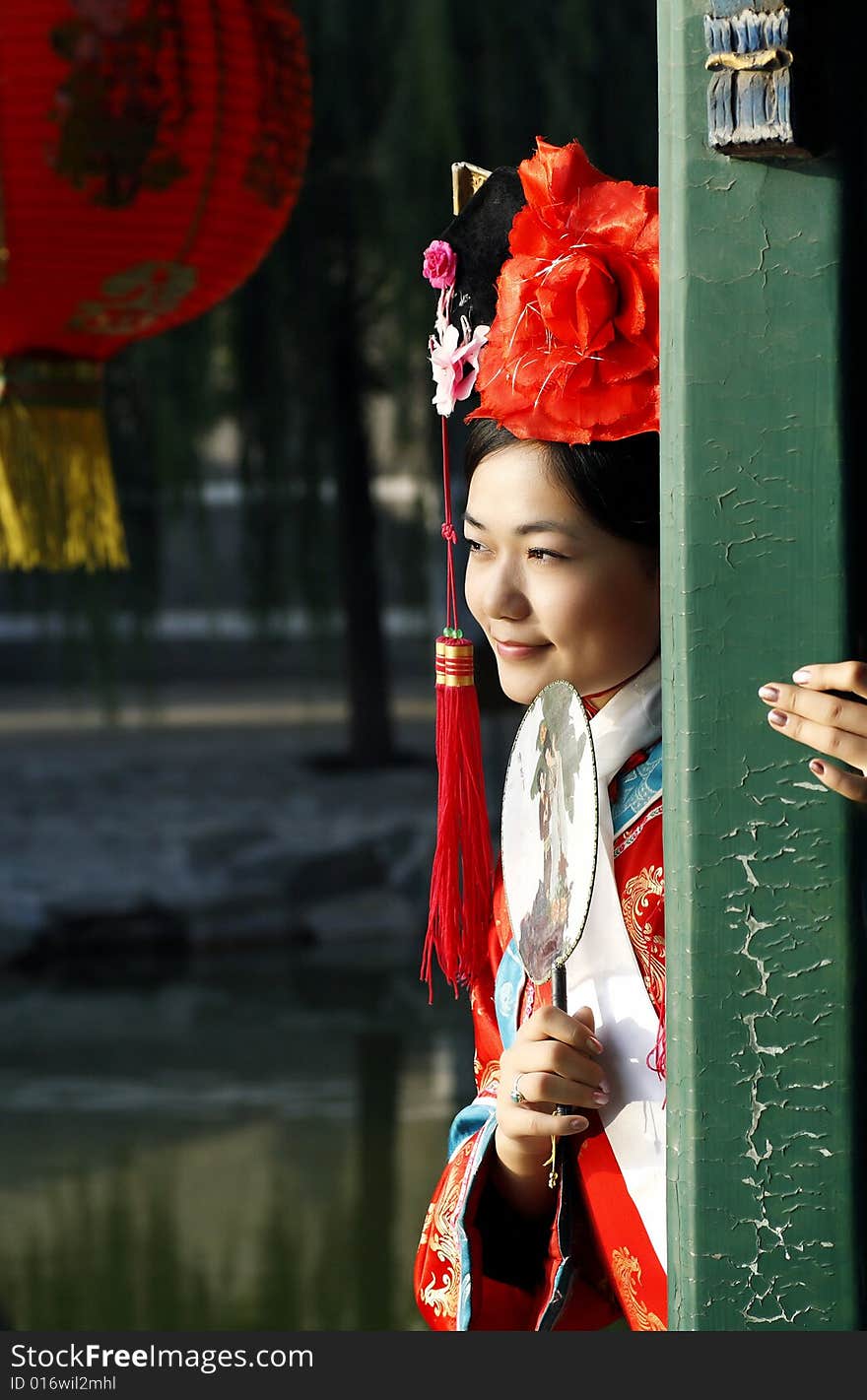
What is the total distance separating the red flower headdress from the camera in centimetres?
78

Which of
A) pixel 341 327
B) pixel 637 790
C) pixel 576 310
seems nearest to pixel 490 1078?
pixel 637 790

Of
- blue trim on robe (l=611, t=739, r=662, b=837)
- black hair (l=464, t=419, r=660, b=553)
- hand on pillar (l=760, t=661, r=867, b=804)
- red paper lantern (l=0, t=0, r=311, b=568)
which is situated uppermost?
red paper lantern (l=0, t=0, r=311, b=568)

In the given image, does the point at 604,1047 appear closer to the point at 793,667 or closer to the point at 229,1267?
the point at 793,667

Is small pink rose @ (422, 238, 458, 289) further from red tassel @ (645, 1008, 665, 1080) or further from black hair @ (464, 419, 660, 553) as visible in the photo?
red tassel @ (645, 1008, 665, 1080)

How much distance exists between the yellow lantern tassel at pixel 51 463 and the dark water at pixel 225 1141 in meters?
1.01

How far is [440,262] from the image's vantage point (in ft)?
2.86

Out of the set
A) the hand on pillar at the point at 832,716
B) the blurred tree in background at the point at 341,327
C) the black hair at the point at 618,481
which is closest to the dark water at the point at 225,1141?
the blurred tree in background at the point at 341,327

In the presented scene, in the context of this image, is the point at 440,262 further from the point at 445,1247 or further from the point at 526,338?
the point at 445,1247

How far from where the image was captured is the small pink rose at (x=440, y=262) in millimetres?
869

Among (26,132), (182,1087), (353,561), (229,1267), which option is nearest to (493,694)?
(26,132)

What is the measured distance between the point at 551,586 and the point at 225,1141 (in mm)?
2672

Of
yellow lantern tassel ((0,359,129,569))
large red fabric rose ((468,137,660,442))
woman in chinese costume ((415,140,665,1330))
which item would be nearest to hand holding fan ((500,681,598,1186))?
woman in chinese costume ((415,140,665,1330))

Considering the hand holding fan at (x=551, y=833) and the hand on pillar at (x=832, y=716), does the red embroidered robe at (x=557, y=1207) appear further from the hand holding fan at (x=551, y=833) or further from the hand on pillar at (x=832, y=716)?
the hand on pillar at (x=832, y=716)

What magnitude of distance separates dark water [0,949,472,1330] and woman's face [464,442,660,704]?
1.58 m
